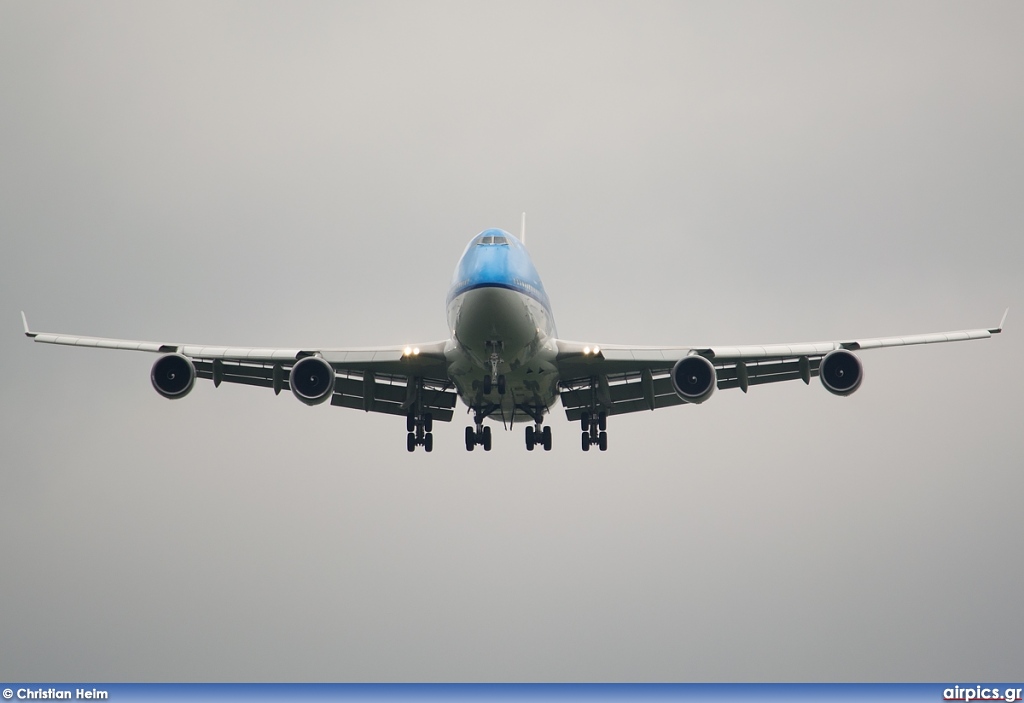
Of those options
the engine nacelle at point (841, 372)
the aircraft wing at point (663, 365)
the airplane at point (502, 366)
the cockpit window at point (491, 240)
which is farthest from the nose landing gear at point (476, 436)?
the engine nacelle at point (841, 372)

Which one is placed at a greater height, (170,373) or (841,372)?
(841,372)

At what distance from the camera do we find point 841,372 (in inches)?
1391

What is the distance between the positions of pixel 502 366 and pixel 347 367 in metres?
5.07

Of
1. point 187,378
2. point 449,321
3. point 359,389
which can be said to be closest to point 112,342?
point 187,378

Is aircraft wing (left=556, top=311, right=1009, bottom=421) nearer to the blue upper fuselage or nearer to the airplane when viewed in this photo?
the airplane

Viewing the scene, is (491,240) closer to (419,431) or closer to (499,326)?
(499,326)

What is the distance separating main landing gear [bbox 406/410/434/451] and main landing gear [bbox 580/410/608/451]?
503cm

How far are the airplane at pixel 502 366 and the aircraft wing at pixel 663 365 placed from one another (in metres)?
0.04

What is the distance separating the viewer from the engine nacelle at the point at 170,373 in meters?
35.1

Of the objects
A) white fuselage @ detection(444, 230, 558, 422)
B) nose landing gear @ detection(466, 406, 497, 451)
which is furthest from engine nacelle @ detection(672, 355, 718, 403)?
nose landing gear @ detection(466, 406, 497, 451)

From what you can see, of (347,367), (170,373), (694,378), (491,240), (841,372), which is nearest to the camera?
(491,240)

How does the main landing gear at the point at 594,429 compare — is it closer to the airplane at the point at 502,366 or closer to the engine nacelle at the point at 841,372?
the airplane at the point at 502,366

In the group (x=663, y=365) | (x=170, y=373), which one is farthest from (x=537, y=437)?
(x=170, y=373)

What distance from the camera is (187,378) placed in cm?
3519
